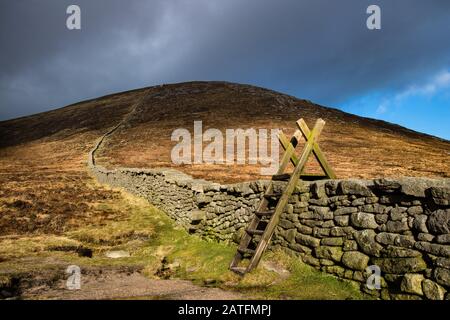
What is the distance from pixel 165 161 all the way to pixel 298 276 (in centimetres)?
2868

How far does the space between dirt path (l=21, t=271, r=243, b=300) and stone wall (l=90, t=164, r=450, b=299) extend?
2441 mm

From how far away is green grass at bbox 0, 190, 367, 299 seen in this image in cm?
844

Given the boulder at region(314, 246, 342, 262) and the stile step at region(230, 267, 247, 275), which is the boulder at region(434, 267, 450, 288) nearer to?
the boulder at region(314, 246, 342, 262)

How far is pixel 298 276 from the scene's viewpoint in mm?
9055

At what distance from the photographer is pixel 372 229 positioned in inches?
319

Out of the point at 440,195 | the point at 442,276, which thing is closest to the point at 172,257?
the point at 442,276

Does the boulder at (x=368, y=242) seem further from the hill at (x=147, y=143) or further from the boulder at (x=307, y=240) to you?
the hill at (x=147, y=143)

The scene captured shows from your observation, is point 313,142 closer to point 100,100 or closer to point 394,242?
Result: point 394,242

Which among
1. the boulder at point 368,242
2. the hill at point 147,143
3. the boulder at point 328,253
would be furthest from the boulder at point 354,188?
the hill at point 147,143

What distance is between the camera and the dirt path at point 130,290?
8.55 m

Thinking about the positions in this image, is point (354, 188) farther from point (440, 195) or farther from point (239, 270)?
point (239, 270)

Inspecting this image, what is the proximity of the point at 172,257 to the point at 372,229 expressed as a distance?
735 centimetres

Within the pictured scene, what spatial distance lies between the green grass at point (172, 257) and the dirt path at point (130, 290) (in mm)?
499
